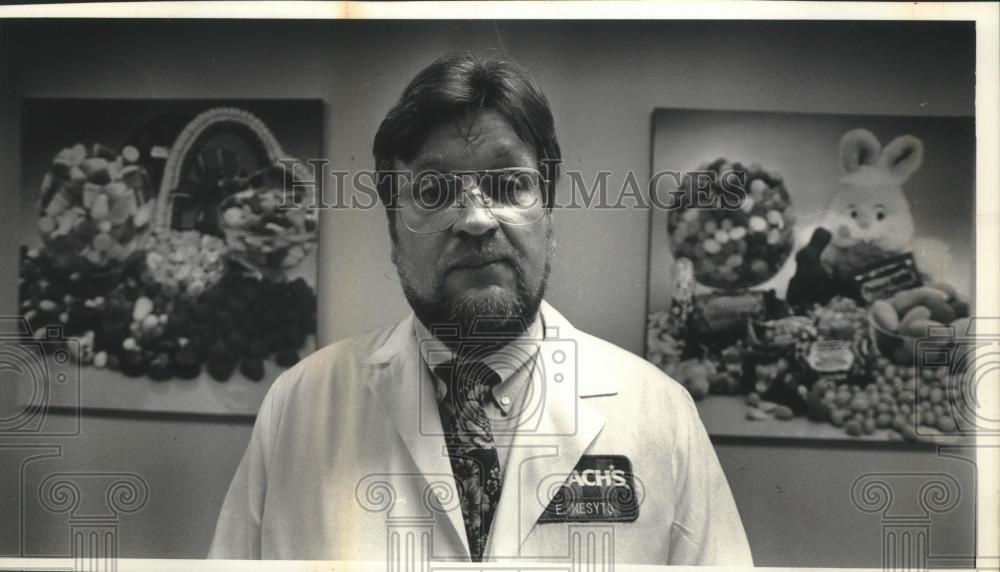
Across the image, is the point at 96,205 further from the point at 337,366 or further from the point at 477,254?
the point at 477,254

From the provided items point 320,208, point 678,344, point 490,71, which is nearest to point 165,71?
point 320,208

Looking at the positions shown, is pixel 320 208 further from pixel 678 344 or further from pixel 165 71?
pixel 678 344

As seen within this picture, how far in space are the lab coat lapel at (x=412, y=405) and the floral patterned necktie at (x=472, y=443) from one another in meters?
0.02

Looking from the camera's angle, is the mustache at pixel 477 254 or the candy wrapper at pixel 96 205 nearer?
the mustache at pixel 477 254

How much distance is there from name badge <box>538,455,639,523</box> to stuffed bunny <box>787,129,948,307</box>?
0.46m

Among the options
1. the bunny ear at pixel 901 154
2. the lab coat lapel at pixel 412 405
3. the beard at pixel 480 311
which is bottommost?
the lab coat lapel at pixel 412 405

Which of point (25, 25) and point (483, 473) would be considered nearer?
point (483, 473)

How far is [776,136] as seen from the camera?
5.56ft

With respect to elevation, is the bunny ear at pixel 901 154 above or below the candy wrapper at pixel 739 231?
above

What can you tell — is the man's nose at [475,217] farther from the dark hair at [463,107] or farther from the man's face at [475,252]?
the dark hair at [463,107]

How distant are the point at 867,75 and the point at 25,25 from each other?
1651mm

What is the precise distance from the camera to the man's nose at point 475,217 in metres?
1.63

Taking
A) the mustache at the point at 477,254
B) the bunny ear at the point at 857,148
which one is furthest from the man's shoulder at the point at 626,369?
the bunny ear at the point at 857,148

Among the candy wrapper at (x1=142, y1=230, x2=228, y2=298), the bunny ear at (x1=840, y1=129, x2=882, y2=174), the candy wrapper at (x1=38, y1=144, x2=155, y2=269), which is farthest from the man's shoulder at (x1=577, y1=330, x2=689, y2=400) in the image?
the candy wrapper at (x1=38, y1=144, x2=155, y2=269)
